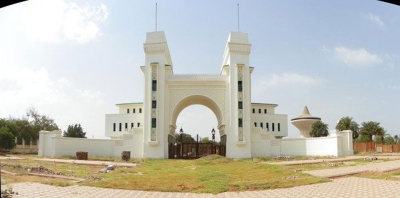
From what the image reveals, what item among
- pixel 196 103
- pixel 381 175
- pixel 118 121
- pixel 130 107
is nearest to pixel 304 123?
pixel 196 103

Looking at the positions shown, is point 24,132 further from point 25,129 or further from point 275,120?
point 275,120

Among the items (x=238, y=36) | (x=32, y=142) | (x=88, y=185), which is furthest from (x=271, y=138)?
(x=32, y=142)

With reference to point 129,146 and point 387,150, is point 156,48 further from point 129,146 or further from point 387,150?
point 387,150

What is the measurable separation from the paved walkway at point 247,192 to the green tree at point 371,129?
124ft

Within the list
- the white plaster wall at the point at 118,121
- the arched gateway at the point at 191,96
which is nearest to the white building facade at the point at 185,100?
the arched gateway at the point at 191,96

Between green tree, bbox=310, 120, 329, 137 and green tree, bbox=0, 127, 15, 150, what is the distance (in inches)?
1377

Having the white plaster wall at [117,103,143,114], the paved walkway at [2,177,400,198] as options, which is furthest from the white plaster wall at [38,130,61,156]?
the paved walkway at [2,177,400,198]

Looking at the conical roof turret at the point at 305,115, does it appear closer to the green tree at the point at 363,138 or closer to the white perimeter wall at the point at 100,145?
the green tree at the point at 363,138

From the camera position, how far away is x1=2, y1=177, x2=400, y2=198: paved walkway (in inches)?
414

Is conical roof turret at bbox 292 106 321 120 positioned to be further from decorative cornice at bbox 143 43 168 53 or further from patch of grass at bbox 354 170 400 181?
patch of grass at bbox 354 170 400 181

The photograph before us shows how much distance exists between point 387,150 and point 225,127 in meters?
17.7

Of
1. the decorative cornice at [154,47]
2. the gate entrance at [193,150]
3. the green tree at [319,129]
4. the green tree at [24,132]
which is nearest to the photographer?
the gate entrance at [193,150]

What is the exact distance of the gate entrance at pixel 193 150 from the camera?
35438 mm

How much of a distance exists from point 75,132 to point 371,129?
38.9 meters
